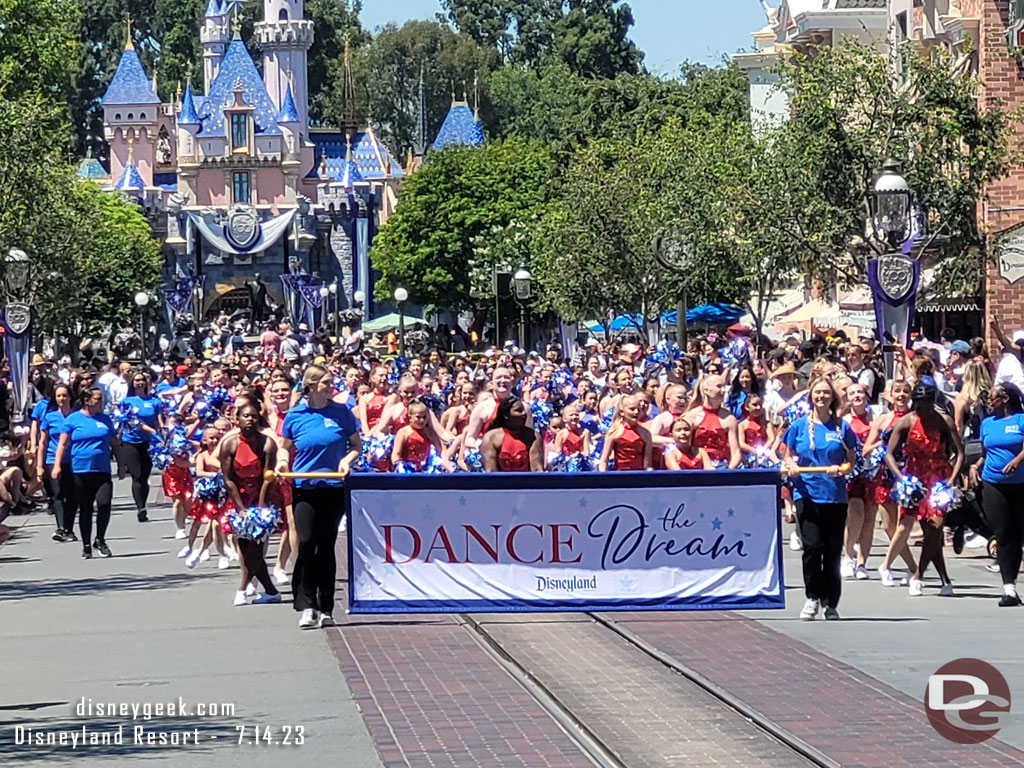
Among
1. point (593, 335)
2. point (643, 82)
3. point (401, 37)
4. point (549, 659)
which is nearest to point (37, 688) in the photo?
point (549, 659)

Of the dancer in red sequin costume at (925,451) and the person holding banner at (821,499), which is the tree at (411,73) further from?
the person holding banner at (821,499)

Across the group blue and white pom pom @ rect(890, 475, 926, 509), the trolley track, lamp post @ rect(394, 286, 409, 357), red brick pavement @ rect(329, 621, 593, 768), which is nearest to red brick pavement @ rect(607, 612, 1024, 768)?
the trolley track

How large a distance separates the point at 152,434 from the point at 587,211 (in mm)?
25838

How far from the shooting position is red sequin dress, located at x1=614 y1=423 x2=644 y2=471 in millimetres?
16219

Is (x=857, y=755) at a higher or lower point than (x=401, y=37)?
lower

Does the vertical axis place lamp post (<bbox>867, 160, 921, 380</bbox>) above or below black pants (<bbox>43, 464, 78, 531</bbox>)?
above

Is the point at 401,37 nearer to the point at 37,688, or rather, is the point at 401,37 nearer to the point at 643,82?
the point at 643,82

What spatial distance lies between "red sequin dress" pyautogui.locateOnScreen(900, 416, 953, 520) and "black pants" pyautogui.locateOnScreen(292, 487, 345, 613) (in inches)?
167

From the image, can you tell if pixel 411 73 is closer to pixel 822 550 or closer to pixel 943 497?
pixel 943 497

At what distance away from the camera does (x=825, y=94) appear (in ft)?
104

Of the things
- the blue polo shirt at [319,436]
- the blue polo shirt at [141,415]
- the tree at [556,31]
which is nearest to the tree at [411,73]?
the tree at [556,31]

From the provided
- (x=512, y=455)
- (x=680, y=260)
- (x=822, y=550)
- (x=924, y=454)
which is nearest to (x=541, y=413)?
(x=924, y=454)

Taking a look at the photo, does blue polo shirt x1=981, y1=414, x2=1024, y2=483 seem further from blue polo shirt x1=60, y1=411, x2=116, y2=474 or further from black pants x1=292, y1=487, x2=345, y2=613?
blue polo shirt x1=60, y1=411, x2=116, y2=474

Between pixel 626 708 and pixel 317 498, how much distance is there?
13.8ft
